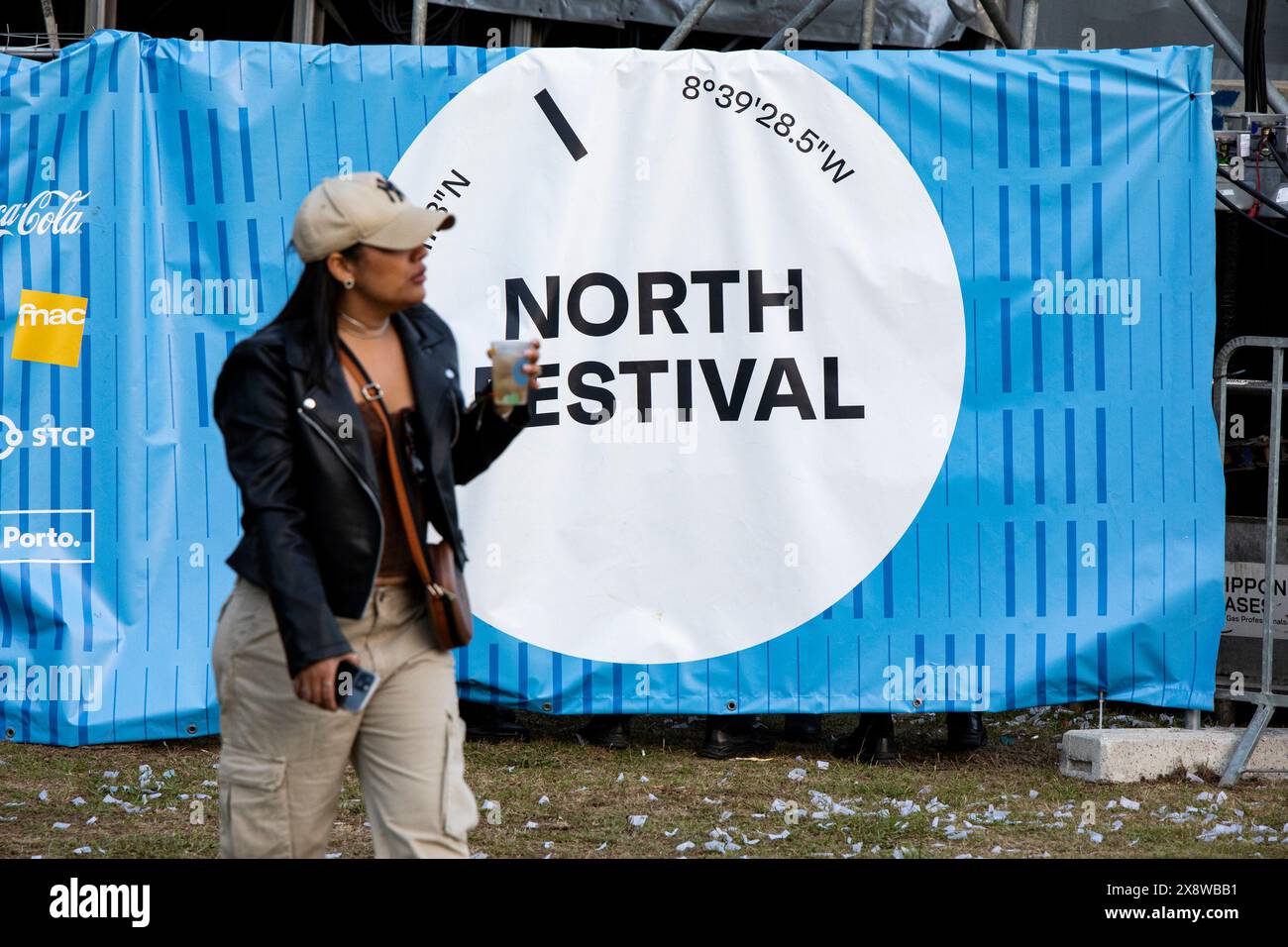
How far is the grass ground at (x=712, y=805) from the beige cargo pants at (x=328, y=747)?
1749 mm

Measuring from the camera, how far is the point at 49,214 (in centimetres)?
614

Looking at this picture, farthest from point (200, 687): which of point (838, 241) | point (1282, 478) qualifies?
point (1282, 478)

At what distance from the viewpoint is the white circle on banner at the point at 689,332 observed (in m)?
5.92

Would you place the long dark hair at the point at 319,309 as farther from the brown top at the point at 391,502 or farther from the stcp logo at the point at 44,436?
the stcp logo at the point at 44,436

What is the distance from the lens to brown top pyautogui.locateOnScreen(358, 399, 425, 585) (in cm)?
308

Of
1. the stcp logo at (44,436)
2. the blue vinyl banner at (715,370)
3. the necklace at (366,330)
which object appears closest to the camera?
the necklace at (366,330)

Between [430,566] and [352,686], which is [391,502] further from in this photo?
[352,686]

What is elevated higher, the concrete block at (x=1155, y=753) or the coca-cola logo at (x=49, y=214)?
the coca-cola logo at (x=49, y=214)

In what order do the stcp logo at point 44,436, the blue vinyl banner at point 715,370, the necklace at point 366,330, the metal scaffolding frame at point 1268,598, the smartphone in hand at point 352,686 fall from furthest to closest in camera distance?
the stcp logo at point 44,436 → the blue vinyl banner at point 715,370 → the metal scaffolding frame at point 1268,598 → the necklace at point 366,330 → the smartphone in hand at point 352,686

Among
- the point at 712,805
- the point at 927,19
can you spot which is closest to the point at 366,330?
the point at 712,805

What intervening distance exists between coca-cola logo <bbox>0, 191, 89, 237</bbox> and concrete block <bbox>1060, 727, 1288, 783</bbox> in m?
4.45

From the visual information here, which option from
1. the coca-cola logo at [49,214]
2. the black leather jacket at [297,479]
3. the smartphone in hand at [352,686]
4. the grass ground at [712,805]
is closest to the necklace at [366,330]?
the black leather jacket at [297,479]

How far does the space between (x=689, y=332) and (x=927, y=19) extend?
3648 millimetres

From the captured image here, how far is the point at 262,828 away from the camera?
302 cm
